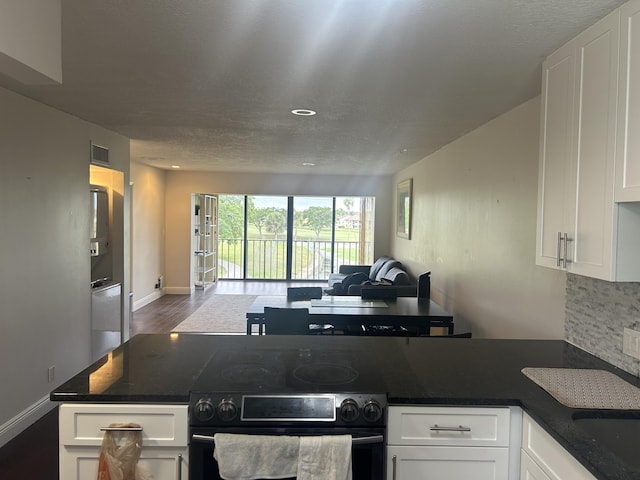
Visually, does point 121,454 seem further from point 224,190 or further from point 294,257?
point 294,257

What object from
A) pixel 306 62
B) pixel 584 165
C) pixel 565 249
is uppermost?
pixel 306 62

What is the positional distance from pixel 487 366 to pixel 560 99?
1200 mm

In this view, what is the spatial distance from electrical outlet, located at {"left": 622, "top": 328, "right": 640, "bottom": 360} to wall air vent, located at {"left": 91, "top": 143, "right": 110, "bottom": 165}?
413 cm

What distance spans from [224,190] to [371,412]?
750 cm

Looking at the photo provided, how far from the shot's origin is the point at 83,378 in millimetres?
A: 1825

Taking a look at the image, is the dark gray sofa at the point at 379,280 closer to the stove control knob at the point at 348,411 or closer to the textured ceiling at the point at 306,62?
the textured ceiling at the point at 306,62

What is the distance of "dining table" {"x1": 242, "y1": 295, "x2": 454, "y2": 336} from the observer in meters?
3.77

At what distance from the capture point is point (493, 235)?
12.1 feet

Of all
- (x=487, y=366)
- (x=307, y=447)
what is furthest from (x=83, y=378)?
(x=487, y=366)

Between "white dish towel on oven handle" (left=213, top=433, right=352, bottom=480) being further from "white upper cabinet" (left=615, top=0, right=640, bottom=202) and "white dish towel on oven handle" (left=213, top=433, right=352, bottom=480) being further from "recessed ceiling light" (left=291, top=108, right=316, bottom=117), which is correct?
"recessed ceiling light" (left=291, top=108, right=316, bottom=117)

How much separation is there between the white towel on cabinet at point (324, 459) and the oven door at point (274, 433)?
0.04m

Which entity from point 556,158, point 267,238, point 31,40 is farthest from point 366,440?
point 267,238

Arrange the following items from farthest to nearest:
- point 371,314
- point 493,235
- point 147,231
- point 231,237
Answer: point 231,237 < point 147,231 < point 371,314 < point 493,235

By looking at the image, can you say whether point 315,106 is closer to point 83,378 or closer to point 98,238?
point 83,378
